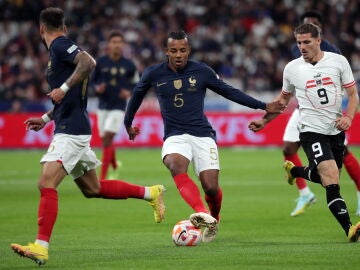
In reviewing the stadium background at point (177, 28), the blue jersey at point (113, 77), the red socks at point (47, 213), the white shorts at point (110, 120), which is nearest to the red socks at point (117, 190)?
the red socks at point (47, 213)

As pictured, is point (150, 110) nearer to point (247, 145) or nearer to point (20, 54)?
point (247, 145)

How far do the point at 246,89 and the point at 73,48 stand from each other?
1959cm

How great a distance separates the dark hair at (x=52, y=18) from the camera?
28.7 ft

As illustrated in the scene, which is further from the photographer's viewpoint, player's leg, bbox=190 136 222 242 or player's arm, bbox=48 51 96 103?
player's leg, bbox=190 136 222 242

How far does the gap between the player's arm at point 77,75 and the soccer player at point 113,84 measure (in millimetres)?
8602

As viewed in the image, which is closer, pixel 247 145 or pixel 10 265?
pixel 10 265

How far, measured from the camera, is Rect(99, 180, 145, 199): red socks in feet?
32.3

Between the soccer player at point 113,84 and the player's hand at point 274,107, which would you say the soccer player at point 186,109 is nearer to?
the player's hand at point 274,107

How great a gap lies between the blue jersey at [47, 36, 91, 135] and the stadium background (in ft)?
56.3

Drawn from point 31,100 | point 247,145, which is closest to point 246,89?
point 247,145

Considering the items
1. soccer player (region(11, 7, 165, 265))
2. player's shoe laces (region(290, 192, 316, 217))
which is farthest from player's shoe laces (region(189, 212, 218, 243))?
player's shoe laces (region(290, 192, 316, 217))

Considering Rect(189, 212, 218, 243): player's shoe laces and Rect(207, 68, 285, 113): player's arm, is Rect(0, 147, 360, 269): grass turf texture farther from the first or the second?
Rect(207, 68, 285, 113): player's arm

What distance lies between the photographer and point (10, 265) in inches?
321

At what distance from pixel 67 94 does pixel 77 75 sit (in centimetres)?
41
